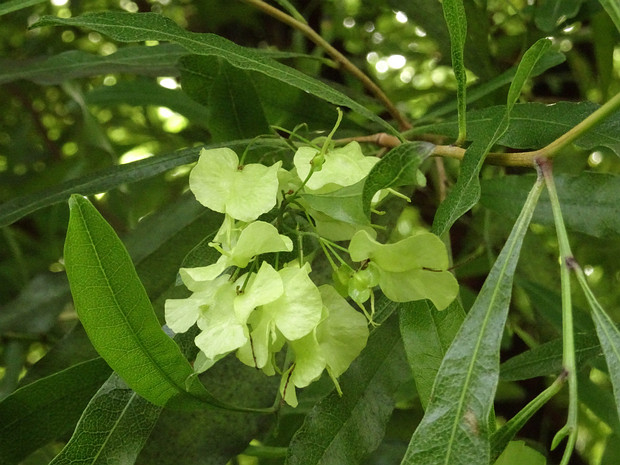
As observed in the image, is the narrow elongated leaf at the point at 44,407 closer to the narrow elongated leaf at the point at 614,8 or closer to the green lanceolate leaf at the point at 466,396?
the green lanceolate leaf at the point at 466,396

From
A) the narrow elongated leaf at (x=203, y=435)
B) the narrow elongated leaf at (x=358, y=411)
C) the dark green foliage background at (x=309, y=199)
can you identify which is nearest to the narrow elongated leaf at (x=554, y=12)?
the dark green foliage background at (x=309, y=199)

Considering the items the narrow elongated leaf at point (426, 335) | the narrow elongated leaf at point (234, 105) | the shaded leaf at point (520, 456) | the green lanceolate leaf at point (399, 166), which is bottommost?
the shaded leaf at point (520, 456)

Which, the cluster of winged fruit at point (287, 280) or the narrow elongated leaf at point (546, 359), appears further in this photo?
the narrow elongated leaf at point (546, 359)

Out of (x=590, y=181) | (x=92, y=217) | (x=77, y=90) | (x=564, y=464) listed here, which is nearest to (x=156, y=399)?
(x=92, y=217)

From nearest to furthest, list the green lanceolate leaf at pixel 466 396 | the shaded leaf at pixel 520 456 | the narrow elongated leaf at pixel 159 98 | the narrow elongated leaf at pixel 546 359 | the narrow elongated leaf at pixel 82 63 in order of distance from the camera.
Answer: the green lanceolate leaf at pixel 466 396 → the shaded leaf at pixel 520 456 → the narrow elongated leaf at pixel 546 359 → the narrow elongated leaf at pixel 82 63 → the narrow elongated leaf at pixel 159 98

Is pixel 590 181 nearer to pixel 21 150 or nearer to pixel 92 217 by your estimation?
pixel 92 217

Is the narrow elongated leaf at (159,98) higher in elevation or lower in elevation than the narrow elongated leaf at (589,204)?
lower

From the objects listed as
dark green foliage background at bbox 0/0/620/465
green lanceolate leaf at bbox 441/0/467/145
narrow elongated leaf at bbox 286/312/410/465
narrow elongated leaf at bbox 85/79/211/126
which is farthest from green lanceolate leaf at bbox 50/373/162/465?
narrow elongated leaf at bbox 85/79/211/126

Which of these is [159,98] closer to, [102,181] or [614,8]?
[102,181]
